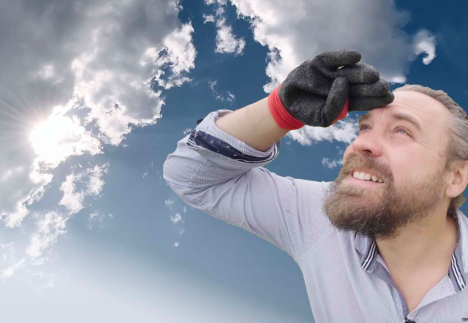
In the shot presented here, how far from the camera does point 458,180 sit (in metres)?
2.85

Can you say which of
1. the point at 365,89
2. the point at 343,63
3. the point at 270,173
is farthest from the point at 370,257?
the point at 343,63

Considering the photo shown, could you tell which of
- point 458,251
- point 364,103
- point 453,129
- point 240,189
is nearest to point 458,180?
point 453,129

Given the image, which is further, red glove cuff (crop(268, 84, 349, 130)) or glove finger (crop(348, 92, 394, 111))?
red glove cuff (crop(268, 84, 349, 130))

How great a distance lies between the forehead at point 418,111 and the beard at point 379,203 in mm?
343

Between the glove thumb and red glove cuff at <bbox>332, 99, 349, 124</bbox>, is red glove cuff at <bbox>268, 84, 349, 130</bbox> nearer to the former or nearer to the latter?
red glove cuff at <bbox>332, 99, 349, 124</bbox>

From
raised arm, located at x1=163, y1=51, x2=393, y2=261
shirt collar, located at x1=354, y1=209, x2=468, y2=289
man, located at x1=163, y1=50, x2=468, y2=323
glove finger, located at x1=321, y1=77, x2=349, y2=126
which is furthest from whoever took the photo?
shirt collar, located at x1=354, y1=209, x2=468, y2=289

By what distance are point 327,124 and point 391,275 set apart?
4.74ft

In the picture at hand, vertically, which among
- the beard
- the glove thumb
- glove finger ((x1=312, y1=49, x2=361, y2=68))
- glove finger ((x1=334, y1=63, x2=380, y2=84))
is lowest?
the beard

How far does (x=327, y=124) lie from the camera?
7.29 ft

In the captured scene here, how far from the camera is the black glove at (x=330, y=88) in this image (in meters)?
2.14

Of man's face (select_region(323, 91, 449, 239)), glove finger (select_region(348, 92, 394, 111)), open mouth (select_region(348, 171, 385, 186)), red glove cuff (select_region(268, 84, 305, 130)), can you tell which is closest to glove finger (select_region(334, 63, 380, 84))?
glove finger (select_region(348, 92, 394, 111))

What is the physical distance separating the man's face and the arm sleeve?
0.43m

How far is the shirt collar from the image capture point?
2498mm

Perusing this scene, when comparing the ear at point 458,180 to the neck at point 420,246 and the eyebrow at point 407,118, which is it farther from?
the eyebrow at point 407,118
